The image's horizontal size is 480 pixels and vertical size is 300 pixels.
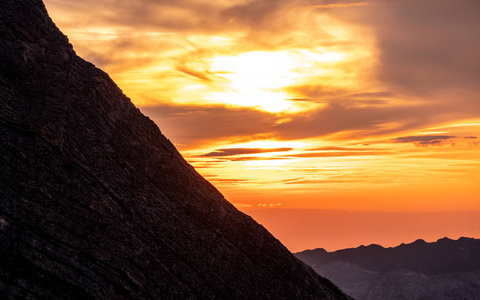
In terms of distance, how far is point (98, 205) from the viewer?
34094 mm

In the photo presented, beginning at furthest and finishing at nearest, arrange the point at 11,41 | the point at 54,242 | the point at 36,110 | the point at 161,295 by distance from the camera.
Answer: the point at 11,41, the point at 36,110, the point at 161,295, the point at 54,242

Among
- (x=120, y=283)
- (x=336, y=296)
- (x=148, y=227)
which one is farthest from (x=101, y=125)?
(x=336, y=296)

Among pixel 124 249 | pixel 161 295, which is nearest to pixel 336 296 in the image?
pixel 161 295

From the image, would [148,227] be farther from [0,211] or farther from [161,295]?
[0,211]

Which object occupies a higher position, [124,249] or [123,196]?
[123,196]

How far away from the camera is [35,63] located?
39125 mm

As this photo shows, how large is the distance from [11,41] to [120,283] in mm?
23514

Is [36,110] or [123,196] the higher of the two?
[36,110]

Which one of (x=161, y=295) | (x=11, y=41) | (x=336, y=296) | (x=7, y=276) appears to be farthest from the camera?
(x=336, y=296)

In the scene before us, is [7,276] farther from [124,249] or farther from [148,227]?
[148,227]

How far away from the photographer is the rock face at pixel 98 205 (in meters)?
30.5

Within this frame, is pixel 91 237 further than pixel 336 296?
No

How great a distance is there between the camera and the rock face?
100.0ft

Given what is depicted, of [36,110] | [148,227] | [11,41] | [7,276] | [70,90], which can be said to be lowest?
[7,276]
